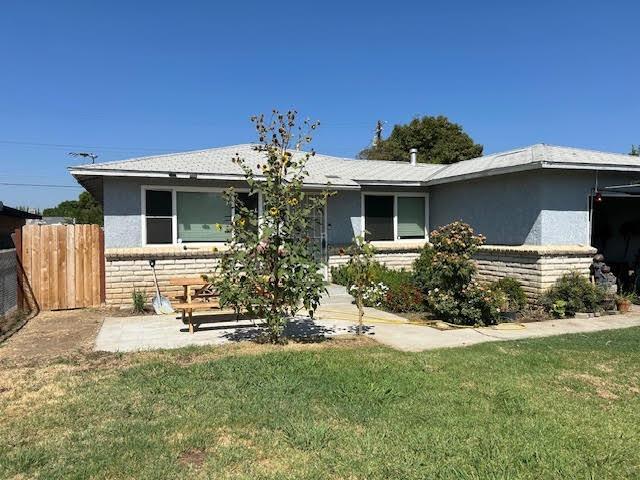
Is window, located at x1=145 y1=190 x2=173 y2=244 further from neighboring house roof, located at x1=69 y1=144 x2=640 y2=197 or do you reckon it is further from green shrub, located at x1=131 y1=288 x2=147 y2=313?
green shrub, located at x1=131 y1=288 x2=147 y2=313

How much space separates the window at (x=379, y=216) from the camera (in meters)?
13.8

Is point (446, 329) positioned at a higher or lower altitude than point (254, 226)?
lower

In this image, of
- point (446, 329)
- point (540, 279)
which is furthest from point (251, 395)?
point (540, 279)

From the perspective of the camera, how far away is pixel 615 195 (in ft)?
35.6

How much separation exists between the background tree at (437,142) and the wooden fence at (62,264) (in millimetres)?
26705

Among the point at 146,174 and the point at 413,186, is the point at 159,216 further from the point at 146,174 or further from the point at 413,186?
the point at 413,186

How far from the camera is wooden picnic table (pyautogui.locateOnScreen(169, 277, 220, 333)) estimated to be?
7.78 m

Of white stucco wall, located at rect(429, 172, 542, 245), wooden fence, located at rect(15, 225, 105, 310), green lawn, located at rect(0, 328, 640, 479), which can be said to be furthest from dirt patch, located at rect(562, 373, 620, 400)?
wooden fence, located at rect(15, 225, 105, 310)

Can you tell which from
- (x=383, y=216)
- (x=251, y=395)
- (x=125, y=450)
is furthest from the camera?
(x=383, y=216)

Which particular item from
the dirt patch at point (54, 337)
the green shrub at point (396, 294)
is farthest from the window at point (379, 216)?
the dirt patch at point (54, 337)

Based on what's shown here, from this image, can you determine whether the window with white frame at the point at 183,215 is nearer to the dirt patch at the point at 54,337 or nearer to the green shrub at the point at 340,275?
the dirt patch at the point at 54,337

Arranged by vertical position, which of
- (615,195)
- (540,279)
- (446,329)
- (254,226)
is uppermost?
(615,195)

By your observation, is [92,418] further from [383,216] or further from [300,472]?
[383,216]

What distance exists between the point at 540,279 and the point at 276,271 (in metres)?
6.14
